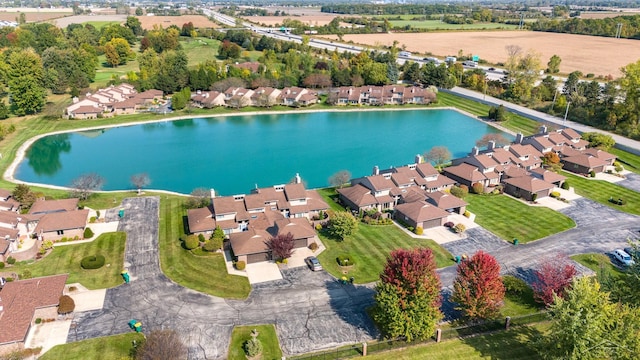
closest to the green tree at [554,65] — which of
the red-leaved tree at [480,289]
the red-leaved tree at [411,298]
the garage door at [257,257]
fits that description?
the red-leaved tree at [480,289]

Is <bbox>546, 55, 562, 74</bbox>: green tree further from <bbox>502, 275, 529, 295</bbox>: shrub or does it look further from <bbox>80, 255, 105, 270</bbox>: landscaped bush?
<bbox>80, 255, 105, 270</bbox>: landscaped bush

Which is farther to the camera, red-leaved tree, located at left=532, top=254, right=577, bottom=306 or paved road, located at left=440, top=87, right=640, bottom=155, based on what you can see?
paved road, located at left=440, top=87, right=640, bottom=155

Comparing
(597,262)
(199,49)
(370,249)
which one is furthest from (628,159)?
(199,49)

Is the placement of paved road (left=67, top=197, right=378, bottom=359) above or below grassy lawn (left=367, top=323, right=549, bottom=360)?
below

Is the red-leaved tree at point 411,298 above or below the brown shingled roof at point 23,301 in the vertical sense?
above

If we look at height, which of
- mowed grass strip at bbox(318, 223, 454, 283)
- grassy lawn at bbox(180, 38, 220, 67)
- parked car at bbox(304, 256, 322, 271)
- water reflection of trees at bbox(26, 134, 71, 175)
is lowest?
water reflection of trees at bbox(26, 134, 71, 175)

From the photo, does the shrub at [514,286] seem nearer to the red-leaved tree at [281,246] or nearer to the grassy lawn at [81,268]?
the red-leaved tree at [281,246]

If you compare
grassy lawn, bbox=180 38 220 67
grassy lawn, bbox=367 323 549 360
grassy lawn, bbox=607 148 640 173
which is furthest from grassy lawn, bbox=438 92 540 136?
grassy lawn, bbox=180 38 220 67
